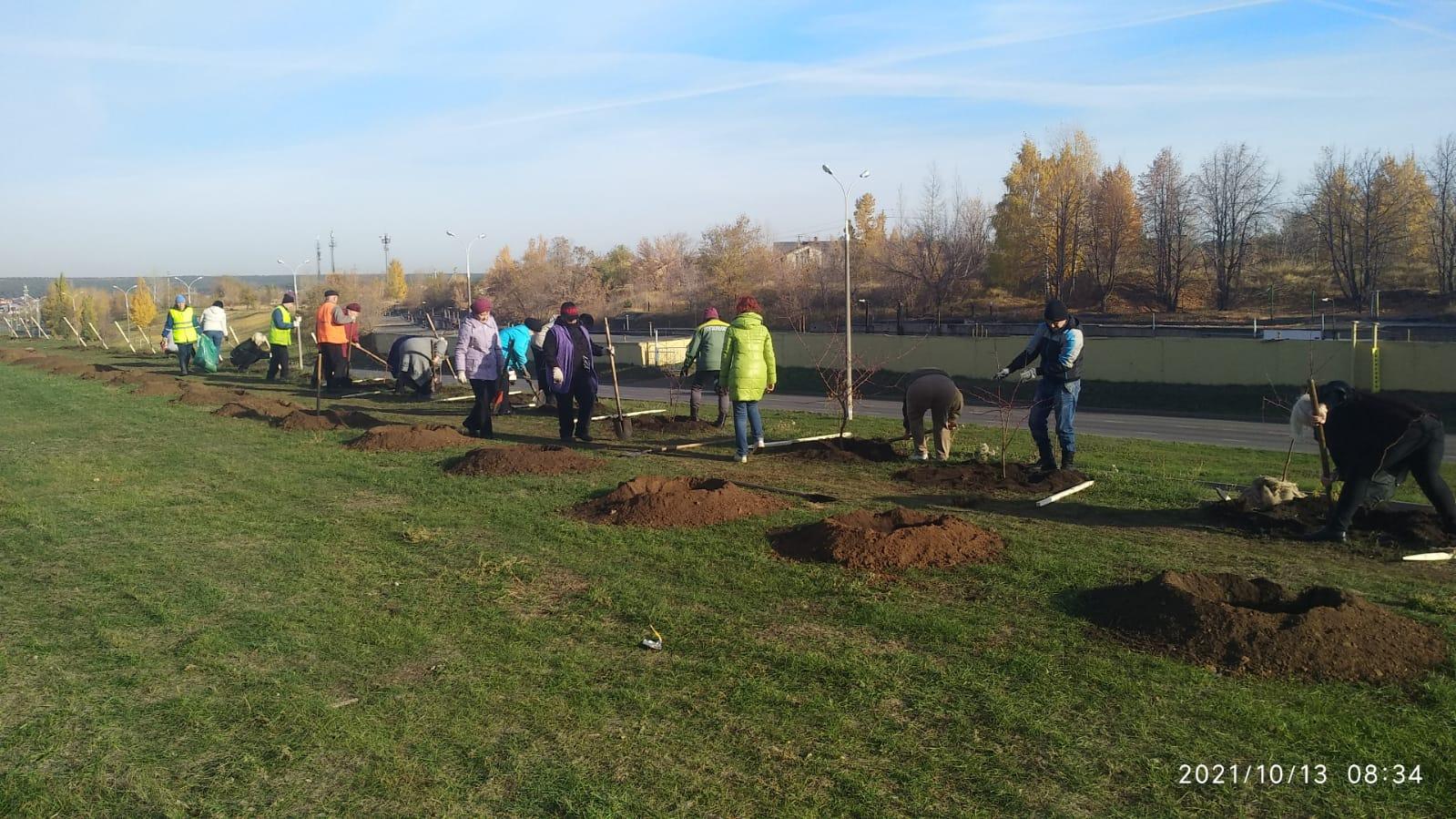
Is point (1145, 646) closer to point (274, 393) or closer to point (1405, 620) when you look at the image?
point (1405, 620)

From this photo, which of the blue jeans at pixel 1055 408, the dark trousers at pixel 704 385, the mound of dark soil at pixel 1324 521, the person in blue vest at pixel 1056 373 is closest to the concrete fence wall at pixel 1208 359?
the dark trousers at pixel 704 385

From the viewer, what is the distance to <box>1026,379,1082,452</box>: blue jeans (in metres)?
10.3

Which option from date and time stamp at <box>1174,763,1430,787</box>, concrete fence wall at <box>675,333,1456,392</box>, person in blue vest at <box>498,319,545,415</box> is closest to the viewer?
date and time stamp at <box>1174,763,1430,787</box>

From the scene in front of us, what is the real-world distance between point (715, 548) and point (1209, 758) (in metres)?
4.11

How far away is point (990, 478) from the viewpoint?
1034 centimetres

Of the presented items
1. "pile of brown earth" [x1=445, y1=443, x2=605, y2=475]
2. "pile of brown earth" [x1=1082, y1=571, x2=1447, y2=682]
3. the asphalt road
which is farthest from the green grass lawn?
the asphalt road

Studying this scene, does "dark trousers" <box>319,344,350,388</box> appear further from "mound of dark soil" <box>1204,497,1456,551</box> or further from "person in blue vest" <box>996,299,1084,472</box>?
"mound of dark soil" <box>1204,497,1456,551</box>

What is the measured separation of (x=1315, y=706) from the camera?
4715mm

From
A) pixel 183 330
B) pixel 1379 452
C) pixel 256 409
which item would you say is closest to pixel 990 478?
pixel 1379 452

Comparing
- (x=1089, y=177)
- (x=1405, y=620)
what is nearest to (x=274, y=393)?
(x=1405, y=620)

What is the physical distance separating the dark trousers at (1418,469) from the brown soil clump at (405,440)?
9.78 metres

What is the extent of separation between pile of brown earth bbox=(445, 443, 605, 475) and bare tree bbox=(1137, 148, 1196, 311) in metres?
54.6

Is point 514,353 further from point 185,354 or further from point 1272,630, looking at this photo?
point 1272,630

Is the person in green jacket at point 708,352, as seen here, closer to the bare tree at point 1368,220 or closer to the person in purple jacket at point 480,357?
the person in purple jacket at point 480,357
